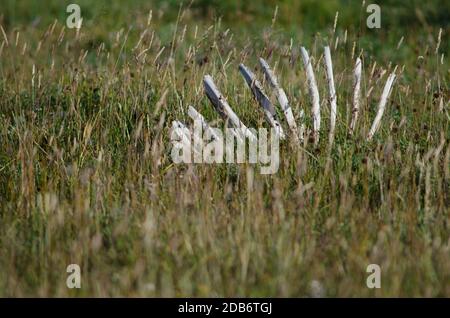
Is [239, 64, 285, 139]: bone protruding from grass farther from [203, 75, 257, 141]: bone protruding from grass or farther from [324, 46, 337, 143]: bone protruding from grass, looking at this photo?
[324, 46, 337, 143]: bone protruding from grass

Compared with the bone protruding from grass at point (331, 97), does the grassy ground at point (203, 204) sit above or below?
below

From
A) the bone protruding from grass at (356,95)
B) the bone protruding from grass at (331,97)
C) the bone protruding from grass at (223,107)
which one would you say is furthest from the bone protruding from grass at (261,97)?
the bone protruding from grass at (356,95)

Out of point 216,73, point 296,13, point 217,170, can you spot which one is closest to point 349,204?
point 217,170

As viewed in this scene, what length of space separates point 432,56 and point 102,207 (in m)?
4.55

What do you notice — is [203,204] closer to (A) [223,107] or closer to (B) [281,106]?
(A) [223,107]

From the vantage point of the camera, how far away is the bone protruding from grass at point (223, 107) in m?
4.61

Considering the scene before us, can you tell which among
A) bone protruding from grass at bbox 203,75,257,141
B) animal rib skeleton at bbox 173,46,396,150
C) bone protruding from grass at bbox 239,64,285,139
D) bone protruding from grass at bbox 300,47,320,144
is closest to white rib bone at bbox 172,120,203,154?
animal rib skeleton at bbox 173,46,396,150

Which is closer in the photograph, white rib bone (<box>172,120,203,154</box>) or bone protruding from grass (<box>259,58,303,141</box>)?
white rib bone (<box>172,120,203,154</box>)

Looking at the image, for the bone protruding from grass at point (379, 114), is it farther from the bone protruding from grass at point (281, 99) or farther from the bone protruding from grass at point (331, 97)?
the bone protruding from grass at point (281, 99)

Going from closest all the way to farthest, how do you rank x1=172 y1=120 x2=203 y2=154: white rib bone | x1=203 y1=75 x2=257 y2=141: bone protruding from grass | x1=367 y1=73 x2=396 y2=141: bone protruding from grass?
1. x1=172 y1=120 x2=203 y2=154: white rib bone
2. x1=203 y1=75 x2=257 y2=141: bone protruding from grass
3. x1=367 y1=73 x2=396 y2=141: bone protruding from grass

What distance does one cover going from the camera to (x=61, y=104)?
5590 millimetres

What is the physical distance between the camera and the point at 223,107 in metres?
4.64

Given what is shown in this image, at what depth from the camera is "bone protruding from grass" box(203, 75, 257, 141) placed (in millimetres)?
4605

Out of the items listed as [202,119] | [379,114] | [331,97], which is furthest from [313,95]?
[202,119]
